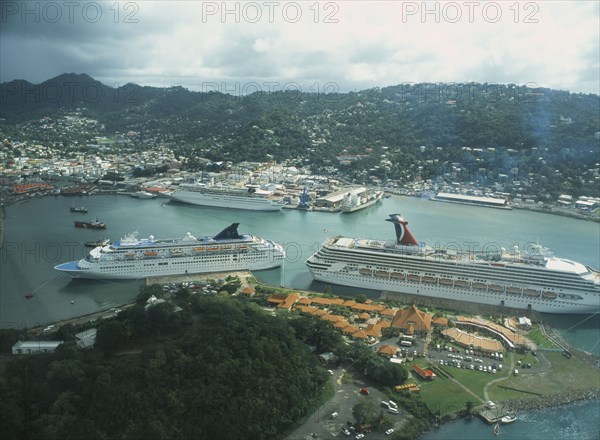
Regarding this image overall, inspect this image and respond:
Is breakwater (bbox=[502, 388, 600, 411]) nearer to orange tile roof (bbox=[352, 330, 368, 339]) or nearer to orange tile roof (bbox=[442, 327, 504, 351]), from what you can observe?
orange tile roof (bbox=[442, 327, 504, 351])

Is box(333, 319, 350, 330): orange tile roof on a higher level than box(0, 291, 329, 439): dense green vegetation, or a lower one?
lower

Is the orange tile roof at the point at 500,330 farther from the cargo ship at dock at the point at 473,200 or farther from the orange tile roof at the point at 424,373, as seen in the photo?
the cargo ship at dock at the point at 473,200

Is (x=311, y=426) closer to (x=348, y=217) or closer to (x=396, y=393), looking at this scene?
(x=396, y=393)

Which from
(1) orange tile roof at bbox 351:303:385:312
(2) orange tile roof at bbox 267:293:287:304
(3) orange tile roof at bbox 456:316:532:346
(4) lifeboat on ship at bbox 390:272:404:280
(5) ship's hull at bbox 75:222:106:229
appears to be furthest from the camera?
(5) ship's hull at bbox 75:222:106:229

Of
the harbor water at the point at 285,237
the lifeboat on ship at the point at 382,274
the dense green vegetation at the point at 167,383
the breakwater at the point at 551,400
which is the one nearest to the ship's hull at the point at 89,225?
the harbor water at the point at 285,237

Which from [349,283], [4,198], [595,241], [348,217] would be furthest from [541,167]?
[4,198]

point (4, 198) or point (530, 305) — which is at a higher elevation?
point (4, 198)

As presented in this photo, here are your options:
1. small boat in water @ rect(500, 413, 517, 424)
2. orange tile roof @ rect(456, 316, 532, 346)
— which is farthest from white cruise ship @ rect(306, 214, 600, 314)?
small boat in water @ rect(500, 413, 517, 424)
